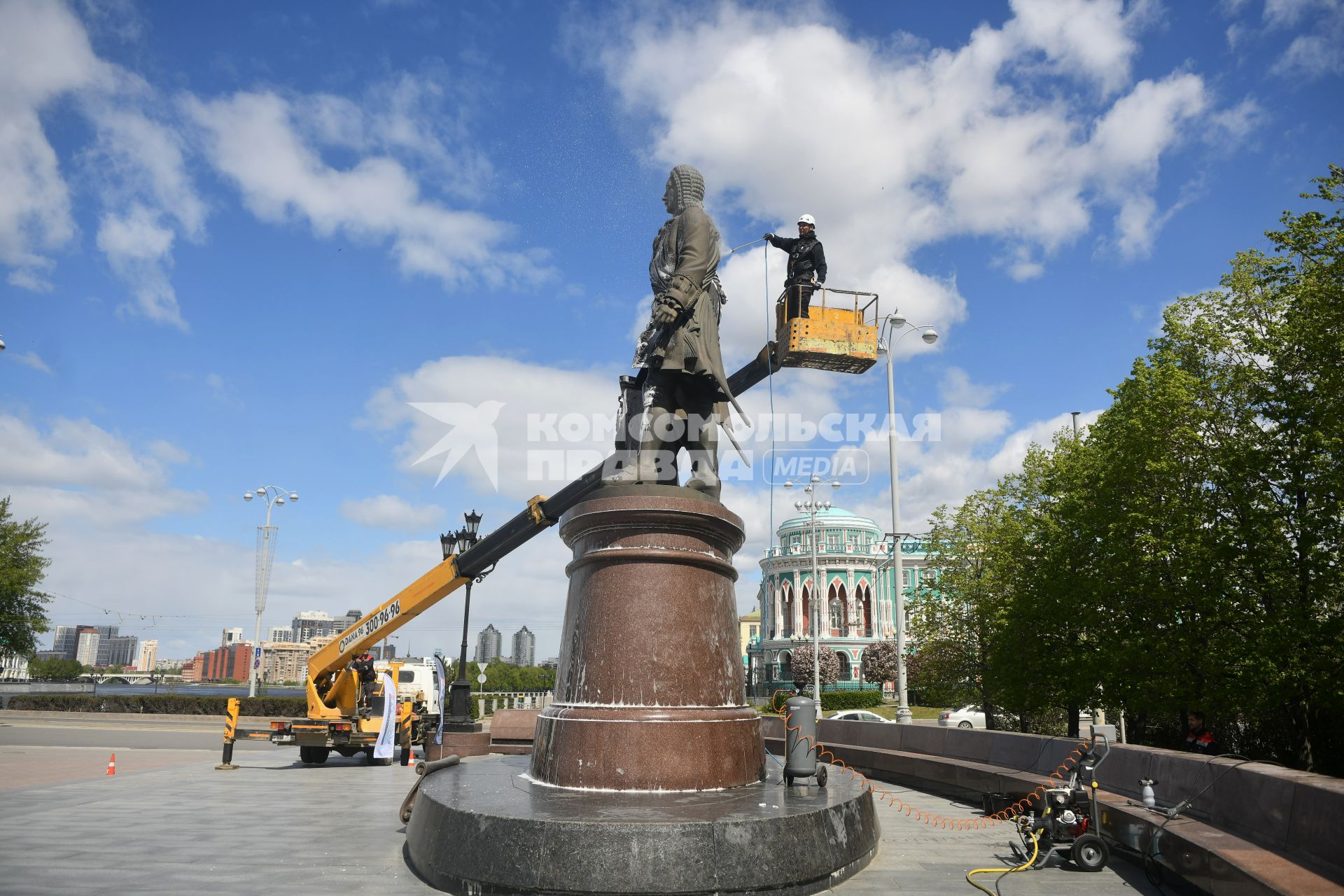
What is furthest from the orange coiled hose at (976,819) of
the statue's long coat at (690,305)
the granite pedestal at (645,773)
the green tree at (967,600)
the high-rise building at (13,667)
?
the high-rise building at (13,667)

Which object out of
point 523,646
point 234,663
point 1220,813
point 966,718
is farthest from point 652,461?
point 234,663

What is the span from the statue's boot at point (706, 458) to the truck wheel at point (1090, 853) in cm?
442

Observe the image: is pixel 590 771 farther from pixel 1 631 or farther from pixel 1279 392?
pixel 1 631

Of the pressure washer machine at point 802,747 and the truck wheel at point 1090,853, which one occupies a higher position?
the pressure washer machine at point 802,747

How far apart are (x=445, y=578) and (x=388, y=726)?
3002 mm

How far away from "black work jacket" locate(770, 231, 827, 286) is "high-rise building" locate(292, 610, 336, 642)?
402ft

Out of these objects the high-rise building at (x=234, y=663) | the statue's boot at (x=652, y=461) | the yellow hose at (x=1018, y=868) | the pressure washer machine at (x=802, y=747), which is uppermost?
the statue's boot at (x=652, y=461)

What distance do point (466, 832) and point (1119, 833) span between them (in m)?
5.84

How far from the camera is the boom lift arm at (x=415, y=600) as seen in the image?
15.7 m

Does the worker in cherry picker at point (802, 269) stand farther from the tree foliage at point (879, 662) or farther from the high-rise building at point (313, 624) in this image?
the high-rise building at point (313, 624)

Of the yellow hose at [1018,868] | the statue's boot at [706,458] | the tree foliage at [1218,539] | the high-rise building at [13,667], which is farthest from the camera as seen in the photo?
the high-rise building at [13,667]

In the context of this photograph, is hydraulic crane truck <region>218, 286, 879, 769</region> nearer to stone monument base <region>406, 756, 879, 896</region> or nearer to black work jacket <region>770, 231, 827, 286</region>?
black work jacket <region>770, 231, 827, 286</region>

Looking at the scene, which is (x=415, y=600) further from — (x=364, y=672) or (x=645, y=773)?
(x=645, y=773)

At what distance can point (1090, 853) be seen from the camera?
24.1 feet
